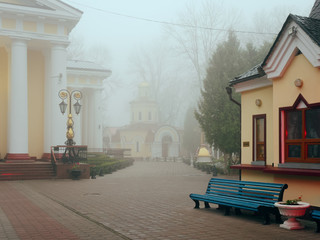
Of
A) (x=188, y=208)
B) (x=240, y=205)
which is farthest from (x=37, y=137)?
(x=240, y=205)

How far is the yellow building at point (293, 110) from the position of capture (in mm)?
9680

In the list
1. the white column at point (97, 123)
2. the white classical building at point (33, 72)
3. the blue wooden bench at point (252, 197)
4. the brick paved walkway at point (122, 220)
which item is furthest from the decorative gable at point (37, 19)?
the blue wooden bench at point (252, 197)

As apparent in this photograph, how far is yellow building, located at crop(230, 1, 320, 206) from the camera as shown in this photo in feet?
31.8

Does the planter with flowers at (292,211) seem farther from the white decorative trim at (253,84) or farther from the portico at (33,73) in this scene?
the portico at (33,73)

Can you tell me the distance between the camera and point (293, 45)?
10.3 meters

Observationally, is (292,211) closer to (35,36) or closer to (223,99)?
(223,99)

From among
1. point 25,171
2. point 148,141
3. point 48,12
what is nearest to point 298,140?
point 25,171

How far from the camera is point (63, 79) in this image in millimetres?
25844

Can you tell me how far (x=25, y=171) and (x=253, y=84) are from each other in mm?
14034

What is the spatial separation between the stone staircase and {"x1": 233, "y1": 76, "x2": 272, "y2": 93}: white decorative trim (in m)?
12.8

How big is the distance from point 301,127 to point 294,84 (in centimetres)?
101

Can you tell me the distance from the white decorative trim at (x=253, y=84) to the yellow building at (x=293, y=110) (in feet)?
0.11

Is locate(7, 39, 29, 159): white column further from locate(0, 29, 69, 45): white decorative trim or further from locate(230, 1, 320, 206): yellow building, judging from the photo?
locate(230, 1, 320, 206): yellow building

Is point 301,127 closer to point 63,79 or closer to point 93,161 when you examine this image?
point 63,79
